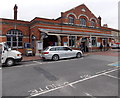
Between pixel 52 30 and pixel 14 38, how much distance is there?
22.7ft

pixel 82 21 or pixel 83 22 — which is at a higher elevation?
pixel 82 21

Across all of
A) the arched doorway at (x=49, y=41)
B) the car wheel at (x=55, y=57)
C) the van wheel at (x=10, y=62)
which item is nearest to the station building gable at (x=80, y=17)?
the arched doorway at (x=49, y=41)

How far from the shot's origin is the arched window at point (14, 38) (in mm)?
16031

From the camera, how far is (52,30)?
632 inches

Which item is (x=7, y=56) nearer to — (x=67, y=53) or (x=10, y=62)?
(x=10, y=62)

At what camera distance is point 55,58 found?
35.0 feet

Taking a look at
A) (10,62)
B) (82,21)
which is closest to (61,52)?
(10,62)

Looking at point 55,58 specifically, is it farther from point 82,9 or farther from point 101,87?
point 82,9

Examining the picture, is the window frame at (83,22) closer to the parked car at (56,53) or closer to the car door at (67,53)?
the parked car at (56,53)

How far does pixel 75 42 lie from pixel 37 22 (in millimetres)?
7878

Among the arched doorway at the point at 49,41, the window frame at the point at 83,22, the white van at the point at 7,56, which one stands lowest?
the white van at the point at 7,56

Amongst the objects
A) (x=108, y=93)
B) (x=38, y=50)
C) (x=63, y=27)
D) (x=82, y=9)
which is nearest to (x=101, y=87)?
(x=108, y=93)

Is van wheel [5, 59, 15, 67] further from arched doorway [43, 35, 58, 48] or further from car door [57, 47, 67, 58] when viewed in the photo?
arched doorway [43, 35, 58, 48]

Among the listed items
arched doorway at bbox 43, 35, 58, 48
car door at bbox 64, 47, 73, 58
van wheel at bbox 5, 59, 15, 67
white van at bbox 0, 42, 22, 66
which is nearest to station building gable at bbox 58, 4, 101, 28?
arched doorway at bbox 43, 35, 58, 48
